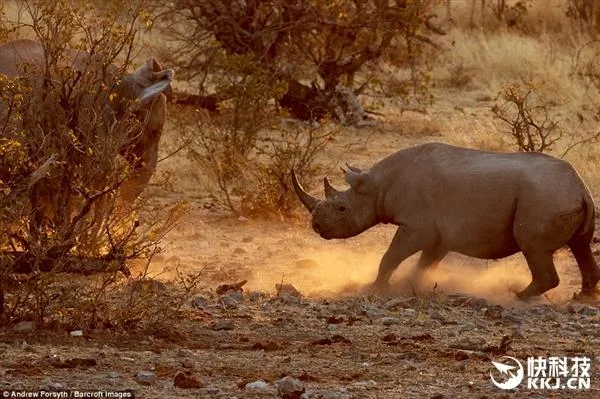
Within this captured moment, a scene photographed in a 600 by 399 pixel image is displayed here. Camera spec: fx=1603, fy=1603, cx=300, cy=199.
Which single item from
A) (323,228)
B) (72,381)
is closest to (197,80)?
(323,228)

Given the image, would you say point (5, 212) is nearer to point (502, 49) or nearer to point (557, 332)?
point (557, 332)

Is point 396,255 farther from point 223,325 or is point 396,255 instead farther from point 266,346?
point 266,346

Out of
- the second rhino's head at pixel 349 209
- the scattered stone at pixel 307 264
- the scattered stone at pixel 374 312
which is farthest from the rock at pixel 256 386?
the scattered stone at pixel 307 264

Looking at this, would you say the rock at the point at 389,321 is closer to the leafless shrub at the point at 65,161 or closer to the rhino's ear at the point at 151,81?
the leafless shrub at the point at 65,161

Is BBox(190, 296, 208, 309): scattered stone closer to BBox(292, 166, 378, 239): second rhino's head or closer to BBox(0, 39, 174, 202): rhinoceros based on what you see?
BBox(0, 39, 174, 202): rhinoceros

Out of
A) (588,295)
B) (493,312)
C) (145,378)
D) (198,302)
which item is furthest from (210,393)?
(588,295)

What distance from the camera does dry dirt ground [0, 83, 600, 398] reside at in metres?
7.33

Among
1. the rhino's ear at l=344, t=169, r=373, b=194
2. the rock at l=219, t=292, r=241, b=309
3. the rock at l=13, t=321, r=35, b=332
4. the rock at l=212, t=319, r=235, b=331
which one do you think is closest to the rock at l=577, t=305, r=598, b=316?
the rhino's ear at l=344, t=169, r=373, b=194

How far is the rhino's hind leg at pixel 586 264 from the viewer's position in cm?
1045

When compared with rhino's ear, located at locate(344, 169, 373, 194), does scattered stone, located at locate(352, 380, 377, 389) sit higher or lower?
lower

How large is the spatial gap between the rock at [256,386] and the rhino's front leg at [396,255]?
3368 millimetres

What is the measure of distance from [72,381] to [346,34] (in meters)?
11.1

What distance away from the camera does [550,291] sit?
10.7 m

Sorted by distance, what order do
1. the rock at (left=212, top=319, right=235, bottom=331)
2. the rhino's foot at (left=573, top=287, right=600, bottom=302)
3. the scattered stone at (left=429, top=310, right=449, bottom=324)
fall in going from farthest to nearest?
1. the rhino's foot at (left=573, top=287, right=600, bottom=302)
2. the scattered stone at (left=429, top=310, right=449, bottom=324)
3. the rock at (left=212, top=319, right=235, bottom=331)
